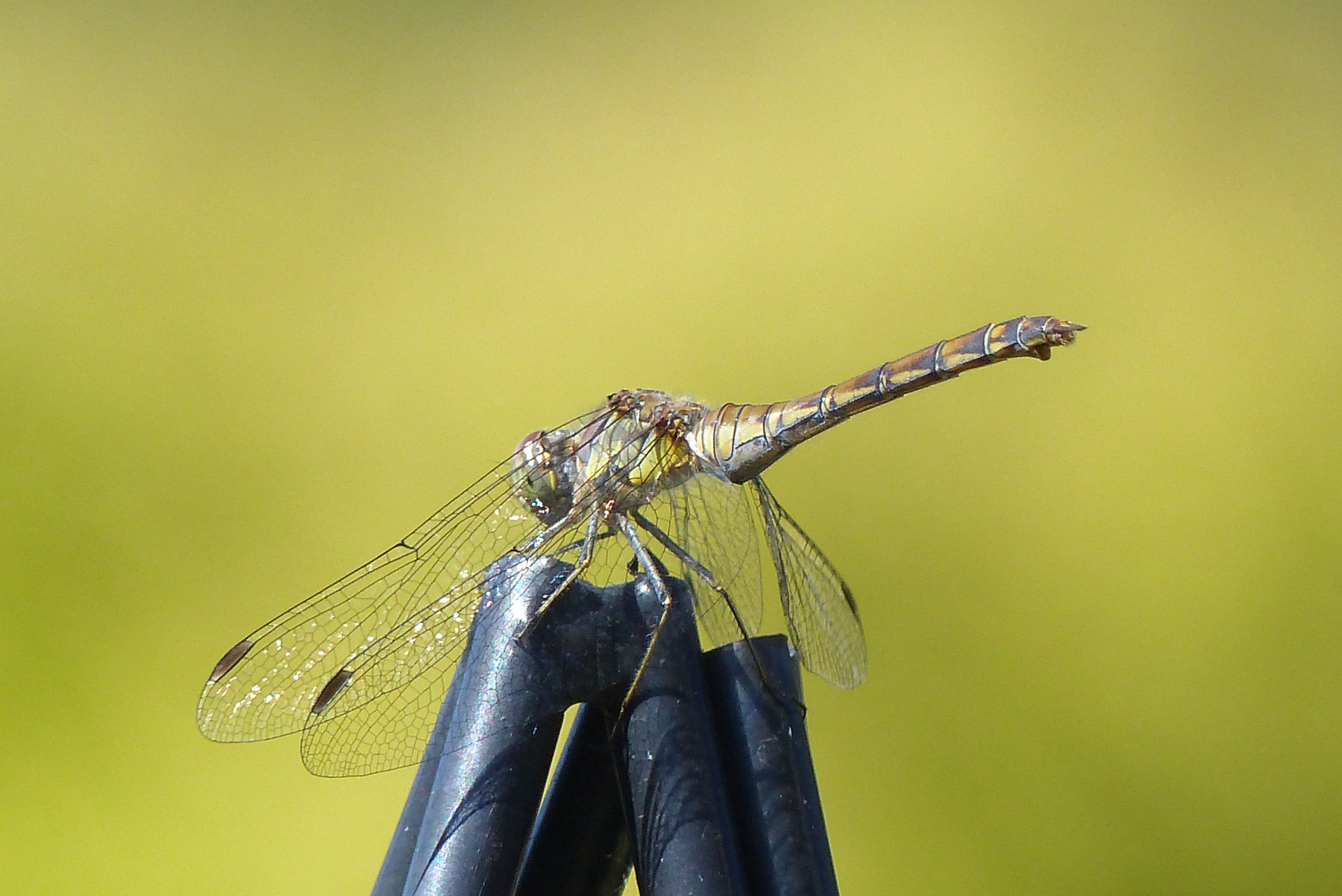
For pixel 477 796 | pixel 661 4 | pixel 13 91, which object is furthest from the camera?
pixel 661 4

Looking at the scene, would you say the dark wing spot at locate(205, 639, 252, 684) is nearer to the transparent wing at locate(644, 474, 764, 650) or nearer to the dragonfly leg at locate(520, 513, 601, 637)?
the dragonfly leg at locate(520, 513, 601, 637)

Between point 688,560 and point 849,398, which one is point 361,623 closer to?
point 688,560

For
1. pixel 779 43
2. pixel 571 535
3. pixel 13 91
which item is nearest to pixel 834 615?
pixel 571 535

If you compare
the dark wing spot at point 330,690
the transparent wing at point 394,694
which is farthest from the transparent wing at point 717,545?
the dark wing spot at point 330,690

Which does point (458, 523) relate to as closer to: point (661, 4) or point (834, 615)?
point (834, 615)

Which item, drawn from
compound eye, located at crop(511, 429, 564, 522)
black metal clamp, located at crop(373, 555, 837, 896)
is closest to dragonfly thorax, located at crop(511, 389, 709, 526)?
compound eye, located at crop(511, 429, 564, 522)

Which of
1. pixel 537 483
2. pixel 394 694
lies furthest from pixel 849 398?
pixel 394 694

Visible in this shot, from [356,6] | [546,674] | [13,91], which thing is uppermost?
[356,6]

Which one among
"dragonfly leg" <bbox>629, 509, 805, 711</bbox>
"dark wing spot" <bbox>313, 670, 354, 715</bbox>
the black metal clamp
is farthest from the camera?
"dragonfly leg" <bbox>629, 509, 805, 711</bbox>
